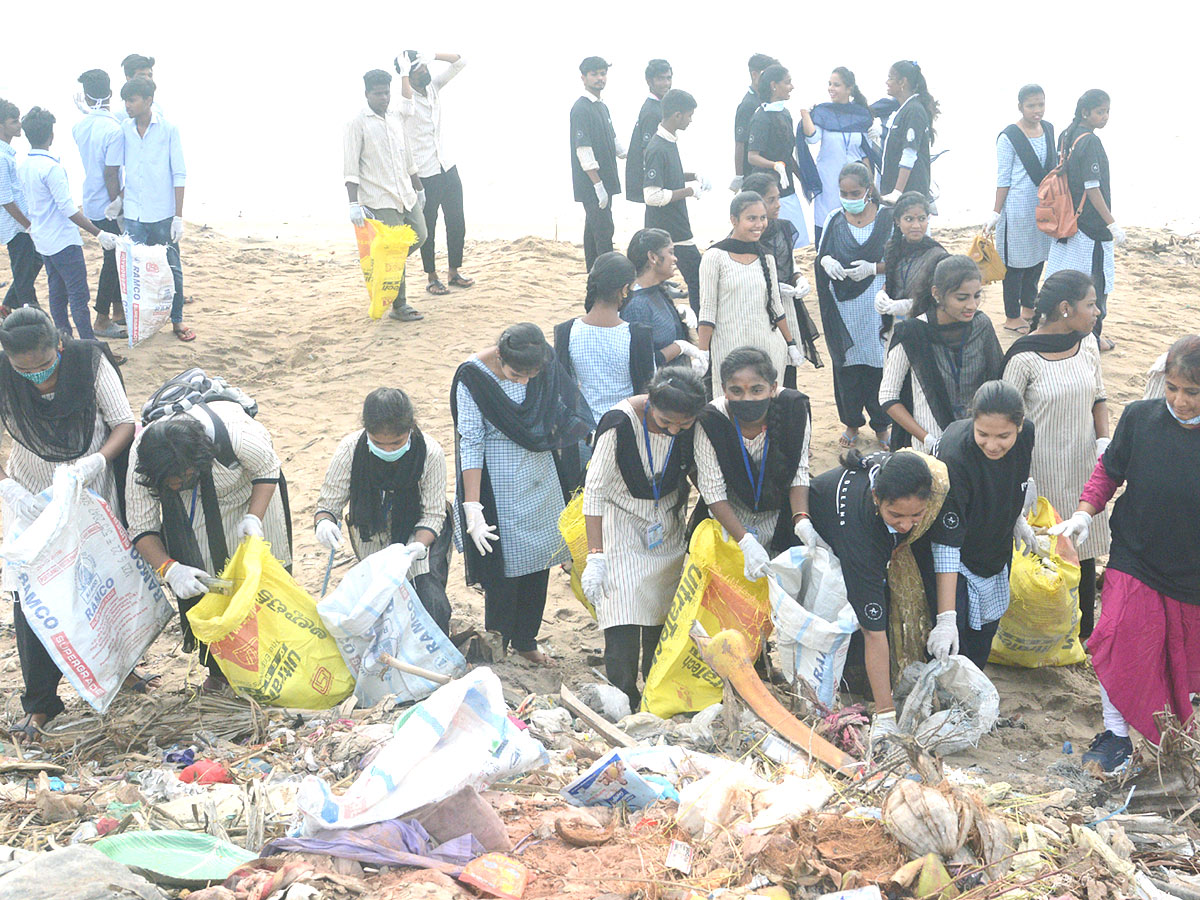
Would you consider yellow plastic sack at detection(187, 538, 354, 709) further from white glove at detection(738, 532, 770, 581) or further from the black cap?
the black cap

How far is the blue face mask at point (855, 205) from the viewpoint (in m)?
6.15

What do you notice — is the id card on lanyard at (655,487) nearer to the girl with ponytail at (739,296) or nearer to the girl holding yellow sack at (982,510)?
the girl holding yellow sack at (982,510)

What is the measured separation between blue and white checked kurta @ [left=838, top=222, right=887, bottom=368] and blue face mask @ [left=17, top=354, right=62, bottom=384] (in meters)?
3.82

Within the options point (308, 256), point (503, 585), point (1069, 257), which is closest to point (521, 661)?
point (503, 585)

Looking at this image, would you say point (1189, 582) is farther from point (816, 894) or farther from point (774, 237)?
point (774, 237)

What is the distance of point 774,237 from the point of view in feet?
19.3

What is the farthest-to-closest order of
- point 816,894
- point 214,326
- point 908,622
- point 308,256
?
point 308,256
point 214,326
point 908,622
point 816,894

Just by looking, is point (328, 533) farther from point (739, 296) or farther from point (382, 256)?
point (382, 256)

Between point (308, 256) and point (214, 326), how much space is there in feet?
9.10

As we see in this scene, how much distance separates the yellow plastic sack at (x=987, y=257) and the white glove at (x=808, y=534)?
3.28 metres

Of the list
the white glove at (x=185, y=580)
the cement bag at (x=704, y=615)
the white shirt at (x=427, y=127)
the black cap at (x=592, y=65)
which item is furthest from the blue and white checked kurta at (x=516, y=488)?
the white shirt at (x=427, y=127)

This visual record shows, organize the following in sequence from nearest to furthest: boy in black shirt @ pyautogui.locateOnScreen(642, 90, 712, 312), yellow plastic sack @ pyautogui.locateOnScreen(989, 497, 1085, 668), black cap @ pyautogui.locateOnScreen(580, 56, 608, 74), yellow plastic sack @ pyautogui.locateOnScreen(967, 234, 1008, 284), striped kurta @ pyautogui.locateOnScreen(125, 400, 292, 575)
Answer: striped kurta @ pyautogui.locateOnScreen(125, 400, 292, 575) → yellow plastic sack @ pyautogui.locateOnScreen(989, 497, 1085, 668) → yellow plastic sack @ pyautogui.locateOnScreen(967, 234, 1008, 284) → boy in black shirt @ pyautogui.locateOnScreen(642, 90, 712, 312) → black cap @ pyautogui.locateOnScreen(580, 56, 608, 74)

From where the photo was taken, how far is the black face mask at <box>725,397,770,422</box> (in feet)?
12.6

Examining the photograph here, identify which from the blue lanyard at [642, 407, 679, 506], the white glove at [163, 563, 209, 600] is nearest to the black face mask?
the blue lanyard at [642, 407, 679, 506]
